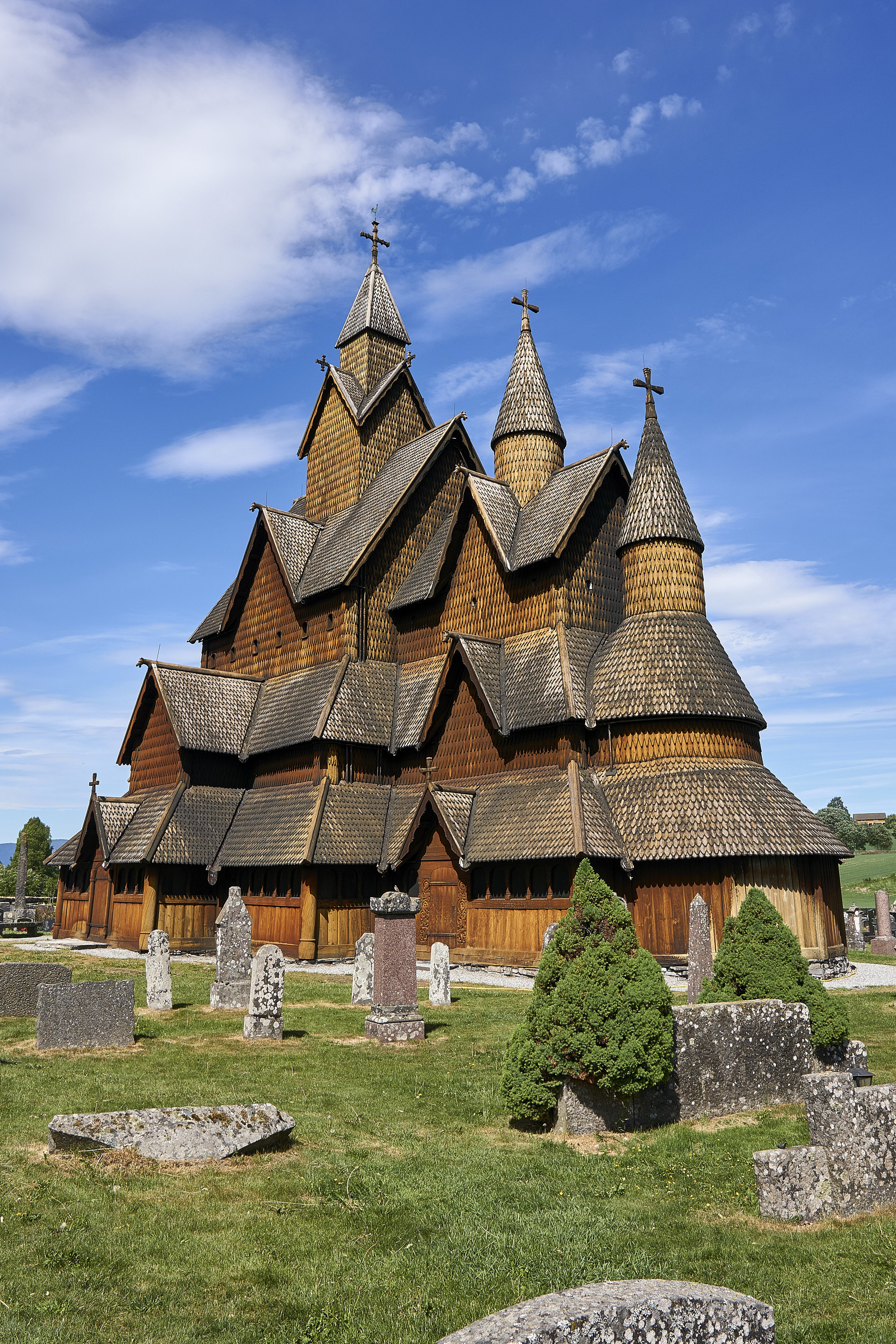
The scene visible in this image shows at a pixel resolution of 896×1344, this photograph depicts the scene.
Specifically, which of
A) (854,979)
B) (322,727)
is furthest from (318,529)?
(854,979)

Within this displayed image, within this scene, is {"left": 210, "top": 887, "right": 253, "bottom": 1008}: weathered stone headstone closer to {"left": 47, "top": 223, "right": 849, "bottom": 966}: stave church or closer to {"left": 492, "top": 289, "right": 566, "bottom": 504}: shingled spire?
{"left": 47, "top": 223, "right": 849, "bottom": 966}: stave church

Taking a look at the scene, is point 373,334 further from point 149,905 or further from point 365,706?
point 149,905

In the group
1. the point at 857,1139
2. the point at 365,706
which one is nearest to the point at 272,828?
the point at 365,706

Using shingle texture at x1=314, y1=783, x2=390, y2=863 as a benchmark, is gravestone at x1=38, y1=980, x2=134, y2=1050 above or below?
below

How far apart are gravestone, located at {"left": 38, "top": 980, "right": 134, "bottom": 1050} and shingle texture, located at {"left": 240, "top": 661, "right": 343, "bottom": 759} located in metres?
16.7

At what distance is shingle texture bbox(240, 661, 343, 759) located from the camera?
102 feet

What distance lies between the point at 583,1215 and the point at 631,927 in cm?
337

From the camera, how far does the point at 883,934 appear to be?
3098 centimetres

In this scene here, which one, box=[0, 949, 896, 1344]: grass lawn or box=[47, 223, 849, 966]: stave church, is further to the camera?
box=[47, 223, 849, 966]: stave church

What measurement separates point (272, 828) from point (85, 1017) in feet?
57.4

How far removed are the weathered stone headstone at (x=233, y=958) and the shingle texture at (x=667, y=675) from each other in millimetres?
11605

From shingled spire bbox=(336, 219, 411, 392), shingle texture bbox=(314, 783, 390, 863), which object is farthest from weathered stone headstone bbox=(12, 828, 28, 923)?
shingled spire bbox=(336, 219, 411, 392)

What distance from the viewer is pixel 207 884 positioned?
32156mm

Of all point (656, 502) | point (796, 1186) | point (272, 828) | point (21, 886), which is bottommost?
point (796, 1186)
